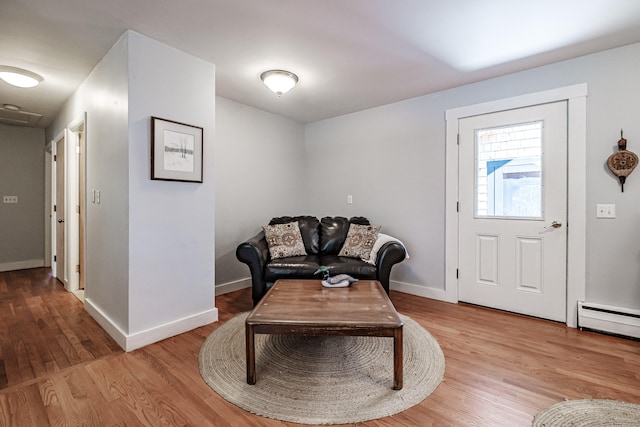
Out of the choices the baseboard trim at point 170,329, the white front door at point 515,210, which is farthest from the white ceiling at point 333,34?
the baseboard trim at point 170,329

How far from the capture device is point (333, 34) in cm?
226

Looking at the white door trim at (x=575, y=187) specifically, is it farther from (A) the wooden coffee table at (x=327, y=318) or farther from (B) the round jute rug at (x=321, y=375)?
(A) the wooden coffee table at (x=327, y=318)

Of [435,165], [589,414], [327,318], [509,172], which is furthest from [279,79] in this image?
[589,414]

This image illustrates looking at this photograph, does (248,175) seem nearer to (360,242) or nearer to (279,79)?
(279,79)

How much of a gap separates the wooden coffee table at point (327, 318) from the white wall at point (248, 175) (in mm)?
1780

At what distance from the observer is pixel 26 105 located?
12.5 feet

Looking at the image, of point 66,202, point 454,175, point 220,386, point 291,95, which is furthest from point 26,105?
point 454,175

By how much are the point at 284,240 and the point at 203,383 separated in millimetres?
1831

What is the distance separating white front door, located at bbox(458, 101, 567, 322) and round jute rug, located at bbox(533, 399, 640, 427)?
1315 mm

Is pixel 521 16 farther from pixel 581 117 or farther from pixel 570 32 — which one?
pixel 581 117

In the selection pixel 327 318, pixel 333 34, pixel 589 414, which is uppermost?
pixel 333 34

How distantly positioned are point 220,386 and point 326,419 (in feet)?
2.25

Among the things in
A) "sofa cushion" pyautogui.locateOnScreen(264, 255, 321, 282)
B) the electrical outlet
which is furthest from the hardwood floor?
the electrical outlet

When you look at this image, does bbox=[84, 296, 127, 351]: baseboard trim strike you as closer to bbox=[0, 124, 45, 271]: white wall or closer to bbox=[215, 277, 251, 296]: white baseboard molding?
bbox=[215, 277, 251, 296]: white baseboard molding
